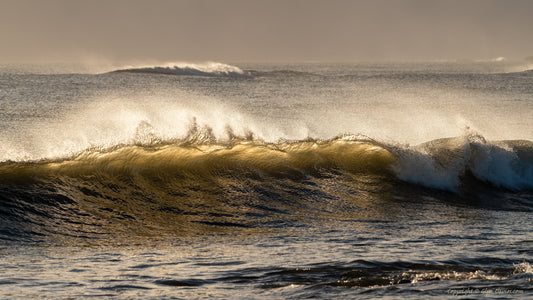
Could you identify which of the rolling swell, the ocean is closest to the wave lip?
the ocean

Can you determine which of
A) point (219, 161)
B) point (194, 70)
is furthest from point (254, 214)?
point (194, 70)

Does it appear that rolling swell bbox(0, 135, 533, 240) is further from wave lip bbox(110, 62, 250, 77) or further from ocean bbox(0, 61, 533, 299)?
wave lip bbox(110, 62, 250, 77)

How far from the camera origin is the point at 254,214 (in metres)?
10.1

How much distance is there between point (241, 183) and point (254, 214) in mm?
1876

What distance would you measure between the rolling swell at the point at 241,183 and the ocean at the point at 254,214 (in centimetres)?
4

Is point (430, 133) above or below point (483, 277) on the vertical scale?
above

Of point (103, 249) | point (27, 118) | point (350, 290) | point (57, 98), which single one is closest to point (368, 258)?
point (350, 290)

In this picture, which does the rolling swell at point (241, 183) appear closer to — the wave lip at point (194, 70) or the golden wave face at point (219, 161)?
the golden wave face at point (219, 161)

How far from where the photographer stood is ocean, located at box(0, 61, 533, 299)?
6457 millimetres

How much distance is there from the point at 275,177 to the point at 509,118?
639 inches

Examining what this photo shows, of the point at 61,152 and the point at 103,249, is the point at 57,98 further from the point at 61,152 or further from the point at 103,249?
the point at 103,249

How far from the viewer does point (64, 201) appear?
1043cm

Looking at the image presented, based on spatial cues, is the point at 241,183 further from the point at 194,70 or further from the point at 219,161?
the point at 194,70

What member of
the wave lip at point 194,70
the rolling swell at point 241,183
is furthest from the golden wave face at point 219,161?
the wave lip at point 194,70
